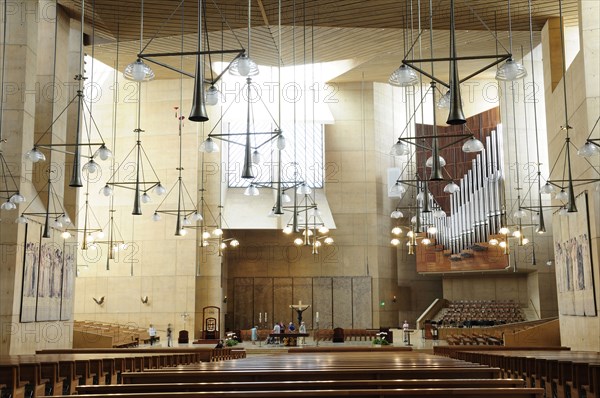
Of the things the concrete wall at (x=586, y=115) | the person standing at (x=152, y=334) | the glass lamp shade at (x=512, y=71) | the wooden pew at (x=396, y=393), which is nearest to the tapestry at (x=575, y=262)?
the concrete wall at (x=586, y=115)

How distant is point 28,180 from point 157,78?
11562 mm

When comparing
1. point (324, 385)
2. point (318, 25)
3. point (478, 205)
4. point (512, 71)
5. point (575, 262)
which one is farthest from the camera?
point (478, 205)

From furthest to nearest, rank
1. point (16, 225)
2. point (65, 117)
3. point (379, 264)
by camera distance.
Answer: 1. point (379, 264)
2. point (65, 117)
3. point (16, 225)

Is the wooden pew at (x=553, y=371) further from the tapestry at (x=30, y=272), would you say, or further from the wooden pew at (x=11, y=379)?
the tapestry at (x=30, y=272)

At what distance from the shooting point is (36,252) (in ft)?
52.4

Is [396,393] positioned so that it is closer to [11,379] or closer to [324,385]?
[324,385]

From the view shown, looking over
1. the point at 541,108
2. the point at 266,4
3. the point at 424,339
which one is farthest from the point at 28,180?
the point at 541,108

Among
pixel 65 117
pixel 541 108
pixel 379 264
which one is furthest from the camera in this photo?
pixel 379 264

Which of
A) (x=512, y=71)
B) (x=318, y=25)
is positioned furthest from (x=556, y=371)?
(x=318, y=25)

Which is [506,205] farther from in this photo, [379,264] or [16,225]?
[16,225]

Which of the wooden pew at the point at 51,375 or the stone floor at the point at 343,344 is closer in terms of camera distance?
the wooden pew at the point at 51,375

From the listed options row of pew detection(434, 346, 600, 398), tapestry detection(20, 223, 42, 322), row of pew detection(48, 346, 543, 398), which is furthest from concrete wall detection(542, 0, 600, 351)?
tapestry detection(20, 223, 42, 322)

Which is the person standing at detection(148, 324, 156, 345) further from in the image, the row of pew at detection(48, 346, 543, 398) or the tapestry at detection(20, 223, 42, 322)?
the row of pew at detection(48, 346, 543, 398)

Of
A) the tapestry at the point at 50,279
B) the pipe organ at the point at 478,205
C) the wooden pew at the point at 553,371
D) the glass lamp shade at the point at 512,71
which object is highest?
the pipe organ at the point at 478,205
